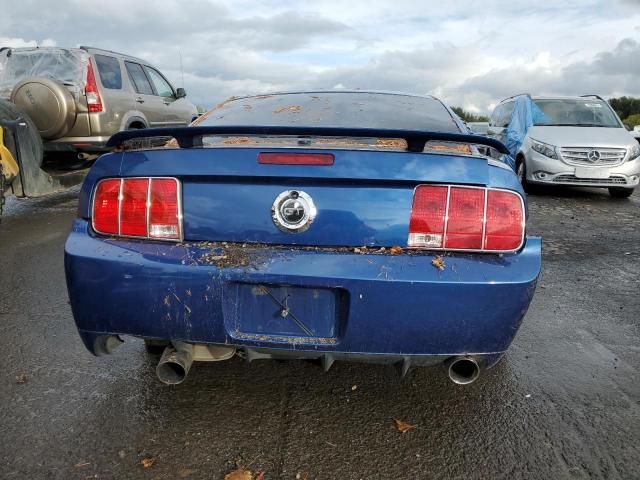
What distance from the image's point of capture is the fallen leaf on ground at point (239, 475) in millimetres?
2018

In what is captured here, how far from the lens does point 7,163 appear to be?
5.29 metres

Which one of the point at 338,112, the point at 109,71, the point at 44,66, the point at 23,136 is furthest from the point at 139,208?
the point at 109,71

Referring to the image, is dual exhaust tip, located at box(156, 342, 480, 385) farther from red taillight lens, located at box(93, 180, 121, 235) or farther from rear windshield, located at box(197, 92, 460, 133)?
rear windshield, located at box(197, 92, 460, 133)

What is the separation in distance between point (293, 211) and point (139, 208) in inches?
25.9

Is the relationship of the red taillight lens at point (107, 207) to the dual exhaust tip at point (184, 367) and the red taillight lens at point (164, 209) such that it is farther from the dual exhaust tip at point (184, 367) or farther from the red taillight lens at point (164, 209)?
the dual exhaust tip at point (184, 367)

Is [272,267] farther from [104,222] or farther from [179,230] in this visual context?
[104,222]

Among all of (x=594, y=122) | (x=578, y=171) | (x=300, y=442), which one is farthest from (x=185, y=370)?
(x=594, y=122)

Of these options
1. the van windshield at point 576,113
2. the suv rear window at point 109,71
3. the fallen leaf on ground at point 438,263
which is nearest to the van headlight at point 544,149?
the van windshield at point 576,113

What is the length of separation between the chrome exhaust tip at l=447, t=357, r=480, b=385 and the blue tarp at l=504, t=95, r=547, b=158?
8.08 meters

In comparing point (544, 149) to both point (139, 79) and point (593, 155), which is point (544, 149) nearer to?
point (593, 155)

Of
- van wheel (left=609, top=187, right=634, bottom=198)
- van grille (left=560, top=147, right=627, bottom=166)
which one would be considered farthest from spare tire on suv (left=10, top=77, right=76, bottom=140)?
van wheel (left=609, top=187, right=634, bottom=198)

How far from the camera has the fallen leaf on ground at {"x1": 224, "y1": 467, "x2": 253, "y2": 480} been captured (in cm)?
202

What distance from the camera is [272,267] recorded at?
6.67 ft

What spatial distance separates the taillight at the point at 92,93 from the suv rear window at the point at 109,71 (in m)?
0.24
